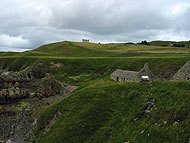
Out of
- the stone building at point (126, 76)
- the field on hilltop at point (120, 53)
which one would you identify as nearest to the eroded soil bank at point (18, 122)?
the stone building at point (126, 76)

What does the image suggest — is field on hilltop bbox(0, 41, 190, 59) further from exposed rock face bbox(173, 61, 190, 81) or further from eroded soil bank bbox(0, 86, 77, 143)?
eroded soil bank bbox(0, 86, 77, 143)

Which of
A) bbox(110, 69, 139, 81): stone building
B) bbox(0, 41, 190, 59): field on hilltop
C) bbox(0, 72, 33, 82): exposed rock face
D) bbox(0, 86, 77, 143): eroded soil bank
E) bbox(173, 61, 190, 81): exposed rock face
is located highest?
bbox(0, 41, 190, 59): field on hilltop

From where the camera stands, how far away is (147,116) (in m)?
17.4

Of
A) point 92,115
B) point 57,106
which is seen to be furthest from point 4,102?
point 92,115

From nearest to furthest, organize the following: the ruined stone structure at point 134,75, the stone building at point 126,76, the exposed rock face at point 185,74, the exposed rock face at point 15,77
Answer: the exposed rock face at point 185,74 < the ruined stone structure at point 134,75 < the stone building at point 126,76 < the exposed rock face at point 15,77

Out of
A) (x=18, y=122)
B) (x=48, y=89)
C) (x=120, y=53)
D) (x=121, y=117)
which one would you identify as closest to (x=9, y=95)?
(x=48, y=89)

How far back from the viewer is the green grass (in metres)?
14.5

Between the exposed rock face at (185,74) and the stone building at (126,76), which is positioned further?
the stone building at (126,76)

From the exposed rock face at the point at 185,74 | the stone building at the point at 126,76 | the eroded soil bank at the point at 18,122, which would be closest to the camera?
the eroded soil bank at the point at 18,122

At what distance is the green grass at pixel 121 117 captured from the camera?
1448 cm

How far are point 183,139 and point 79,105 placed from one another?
15.5m

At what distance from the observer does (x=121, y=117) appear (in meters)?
19.6

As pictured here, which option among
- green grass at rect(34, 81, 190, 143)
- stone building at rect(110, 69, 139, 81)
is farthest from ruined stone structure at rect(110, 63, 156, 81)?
green grass at rect(34, 81, 190, 143)

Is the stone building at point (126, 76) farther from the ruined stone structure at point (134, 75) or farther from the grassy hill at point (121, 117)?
the grassy hill at point (121, 117)
